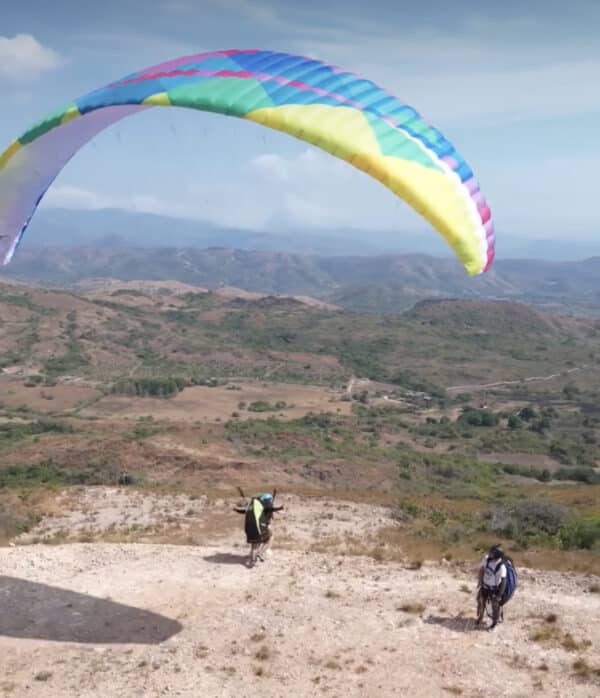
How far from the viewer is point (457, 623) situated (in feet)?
33.3

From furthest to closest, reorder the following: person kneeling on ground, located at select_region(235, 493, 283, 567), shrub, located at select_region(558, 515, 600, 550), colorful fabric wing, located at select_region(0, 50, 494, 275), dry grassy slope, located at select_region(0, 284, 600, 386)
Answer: dry grassy slope, located at select_region(0, 284, 600, 386)
shrub, located at select_region(558, 515, 600, 550)
person kneeling on ground, located at select_region(235, 493, 283, 567)
colorful fabric wing, located at select_region(0, 50, 494, 275)

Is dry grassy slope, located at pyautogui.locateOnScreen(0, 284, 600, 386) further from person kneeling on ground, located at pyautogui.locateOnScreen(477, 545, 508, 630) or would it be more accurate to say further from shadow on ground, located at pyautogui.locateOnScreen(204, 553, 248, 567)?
person kneeling on ground, located at pyautogui.locateOnScreen(477, 545, 508, 630)

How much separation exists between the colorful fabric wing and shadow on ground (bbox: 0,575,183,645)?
5.64 metres

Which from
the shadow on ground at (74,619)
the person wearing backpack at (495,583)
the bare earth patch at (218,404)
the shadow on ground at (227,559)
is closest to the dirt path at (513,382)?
the bare earth patch at (218,404)

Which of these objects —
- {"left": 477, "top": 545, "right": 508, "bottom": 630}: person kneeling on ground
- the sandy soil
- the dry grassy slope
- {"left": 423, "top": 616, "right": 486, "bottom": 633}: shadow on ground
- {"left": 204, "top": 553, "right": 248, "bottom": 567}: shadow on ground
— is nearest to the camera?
the sandy soil

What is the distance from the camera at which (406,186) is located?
8.12 m

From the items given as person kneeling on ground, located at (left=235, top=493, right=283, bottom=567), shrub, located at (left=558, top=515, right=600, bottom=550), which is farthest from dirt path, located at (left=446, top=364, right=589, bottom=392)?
person kneeling on ground, located at (left=235, top=493, right=283, bottom=567)

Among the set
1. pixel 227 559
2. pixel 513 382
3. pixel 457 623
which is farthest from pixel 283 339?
pixel 457 623

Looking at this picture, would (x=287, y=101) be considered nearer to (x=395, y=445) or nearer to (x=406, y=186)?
(x=406, y=186)

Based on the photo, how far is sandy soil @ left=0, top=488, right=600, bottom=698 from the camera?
8602mm

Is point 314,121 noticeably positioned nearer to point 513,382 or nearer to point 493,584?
point 493,584

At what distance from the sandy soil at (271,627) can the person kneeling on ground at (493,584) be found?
0.31m

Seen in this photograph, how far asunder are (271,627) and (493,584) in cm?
336

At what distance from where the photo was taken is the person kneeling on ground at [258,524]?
1238cm
